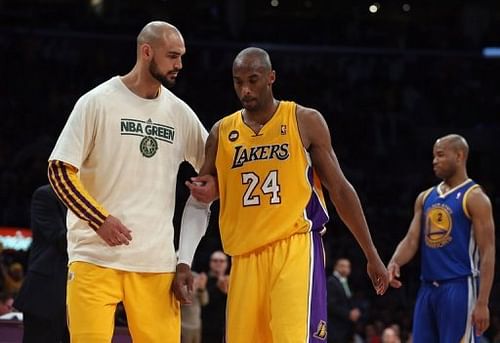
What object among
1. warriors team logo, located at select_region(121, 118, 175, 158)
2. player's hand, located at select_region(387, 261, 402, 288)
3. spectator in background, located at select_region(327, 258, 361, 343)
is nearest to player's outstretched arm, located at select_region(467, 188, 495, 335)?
player's hand, located at select_region(387, 261, 402, 288)

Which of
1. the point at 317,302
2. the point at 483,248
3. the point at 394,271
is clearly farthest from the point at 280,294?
the point at 483,248

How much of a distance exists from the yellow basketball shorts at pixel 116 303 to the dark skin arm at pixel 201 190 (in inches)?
2.4

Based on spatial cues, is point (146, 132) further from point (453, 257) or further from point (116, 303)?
point (453, 257)

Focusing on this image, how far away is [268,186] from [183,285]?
2.08 feet

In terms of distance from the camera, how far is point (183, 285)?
467cm

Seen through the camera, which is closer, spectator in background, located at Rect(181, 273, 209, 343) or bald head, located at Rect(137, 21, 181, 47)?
bald head, located at Rect(137, 21, 181, 47)

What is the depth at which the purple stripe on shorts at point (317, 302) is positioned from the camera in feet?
15.0

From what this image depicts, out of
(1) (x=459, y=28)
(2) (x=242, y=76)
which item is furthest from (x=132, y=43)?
(2) (x=242, y=76)

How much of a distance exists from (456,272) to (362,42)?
49.3 ft

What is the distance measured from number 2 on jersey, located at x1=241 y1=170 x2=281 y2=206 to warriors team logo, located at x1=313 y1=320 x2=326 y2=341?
62cm

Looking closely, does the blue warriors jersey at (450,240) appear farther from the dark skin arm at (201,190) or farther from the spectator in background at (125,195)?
the spectator in background at (125,195)

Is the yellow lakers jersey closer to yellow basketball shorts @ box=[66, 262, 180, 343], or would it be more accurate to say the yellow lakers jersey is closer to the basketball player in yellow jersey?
the basketball player in yellow jersey

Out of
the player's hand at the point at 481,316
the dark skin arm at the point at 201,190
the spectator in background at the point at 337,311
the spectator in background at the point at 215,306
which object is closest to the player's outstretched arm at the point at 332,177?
the dark skin arm at the point at 201,190

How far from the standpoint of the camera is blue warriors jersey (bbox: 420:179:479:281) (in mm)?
7051
